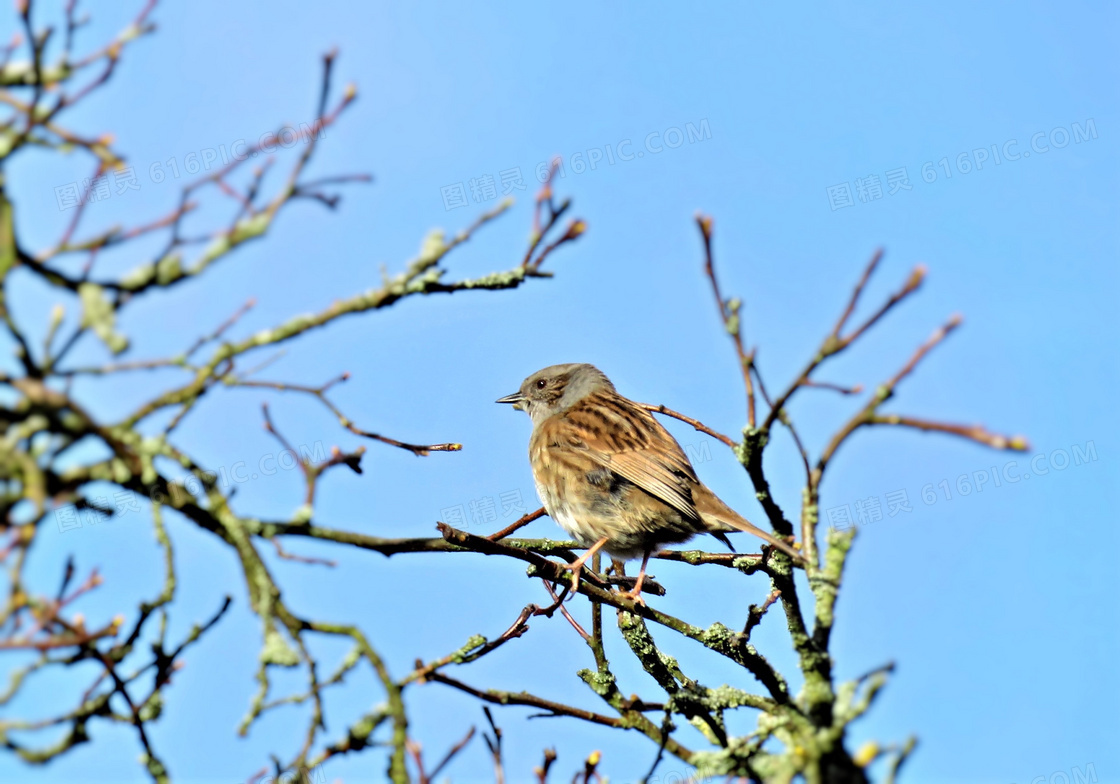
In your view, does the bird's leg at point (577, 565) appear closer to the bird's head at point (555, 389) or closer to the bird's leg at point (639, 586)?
the bird's leg at point (639, 586)

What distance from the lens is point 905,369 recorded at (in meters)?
2.33

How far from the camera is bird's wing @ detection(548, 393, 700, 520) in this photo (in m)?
6.23

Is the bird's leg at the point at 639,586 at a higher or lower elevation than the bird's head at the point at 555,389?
lower

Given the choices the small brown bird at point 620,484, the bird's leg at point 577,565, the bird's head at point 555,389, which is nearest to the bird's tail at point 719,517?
A: the small brown bird at point 620,484

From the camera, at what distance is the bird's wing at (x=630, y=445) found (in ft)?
20.4

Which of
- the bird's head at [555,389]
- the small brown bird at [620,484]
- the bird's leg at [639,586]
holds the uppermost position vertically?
the bird's head at [555,389]

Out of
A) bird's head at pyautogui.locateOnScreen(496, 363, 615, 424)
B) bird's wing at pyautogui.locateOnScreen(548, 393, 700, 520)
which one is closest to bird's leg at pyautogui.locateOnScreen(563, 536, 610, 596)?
bird's wing at pyautogui.locateOnScreen(548, 393, 700, 520)

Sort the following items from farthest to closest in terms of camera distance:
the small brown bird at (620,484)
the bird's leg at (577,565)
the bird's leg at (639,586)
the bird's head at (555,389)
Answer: the bird's head at (555,389), the small brown bird at (620,484), the bird's leg at (639,586), the bird's leg at (577,565)

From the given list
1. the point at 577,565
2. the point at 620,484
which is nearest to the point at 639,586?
the point at 577,565

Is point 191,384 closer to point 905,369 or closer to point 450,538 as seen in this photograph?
point 450,538

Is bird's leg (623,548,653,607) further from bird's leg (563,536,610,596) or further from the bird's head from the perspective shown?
the bird's head

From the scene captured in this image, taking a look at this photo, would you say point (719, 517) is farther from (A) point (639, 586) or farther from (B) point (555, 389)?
(B) point (555, 389)

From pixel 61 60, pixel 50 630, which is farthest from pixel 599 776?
pixel 61 60

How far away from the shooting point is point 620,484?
21.2 ft
